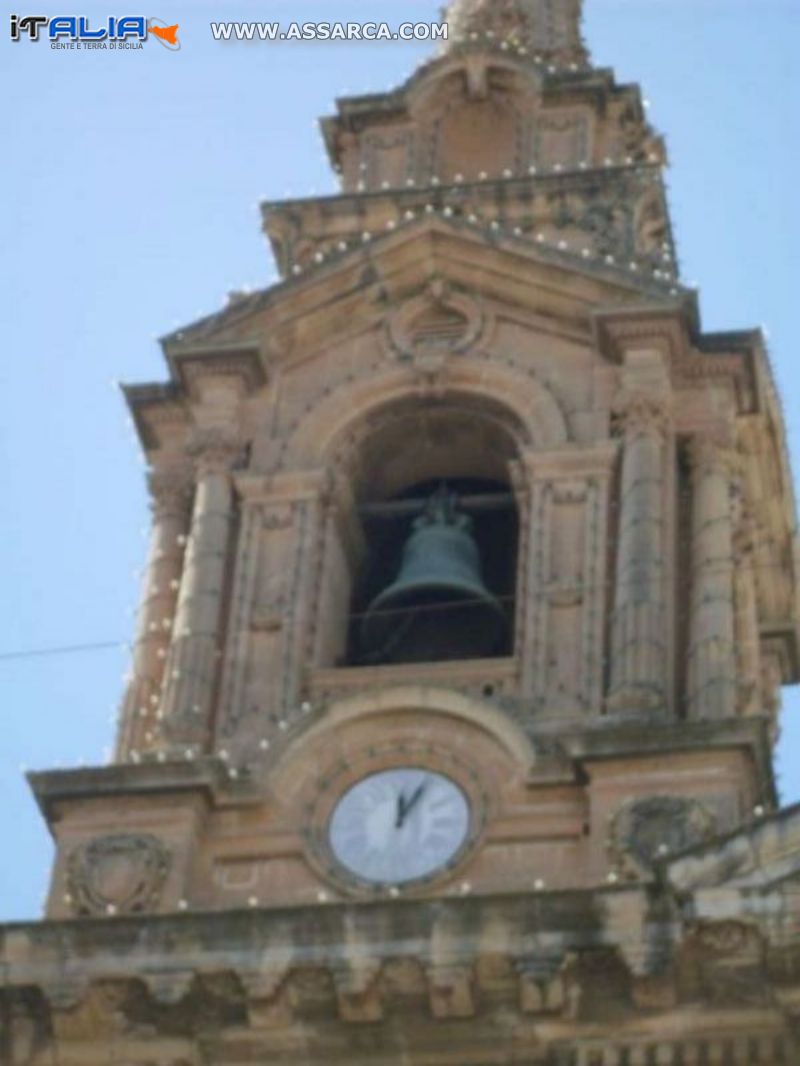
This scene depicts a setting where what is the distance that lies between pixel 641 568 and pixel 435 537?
2.54m

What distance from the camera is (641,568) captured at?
31375 mm

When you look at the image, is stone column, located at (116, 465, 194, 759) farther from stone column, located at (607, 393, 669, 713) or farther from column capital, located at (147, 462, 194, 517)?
stone column, located at (607, 393, 669, 713)

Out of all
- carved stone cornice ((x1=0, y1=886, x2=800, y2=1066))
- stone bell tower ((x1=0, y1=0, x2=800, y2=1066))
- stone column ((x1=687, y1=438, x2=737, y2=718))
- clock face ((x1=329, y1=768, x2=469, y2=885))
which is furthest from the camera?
stone column ((x1=687, y1=438, x2=737, y2=718))

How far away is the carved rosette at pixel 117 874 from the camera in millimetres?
29125

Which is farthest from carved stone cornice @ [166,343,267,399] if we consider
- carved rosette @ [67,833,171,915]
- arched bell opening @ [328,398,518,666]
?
carved rosette @ [67,833,171,915]

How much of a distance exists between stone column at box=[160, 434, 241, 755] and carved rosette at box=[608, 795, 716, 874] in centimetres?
388

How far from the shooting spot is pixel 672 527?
32.3 meters

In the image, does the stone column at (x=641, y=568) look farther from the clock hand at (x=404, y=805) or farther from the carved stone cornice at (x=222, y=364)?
the carved stone cornice at (x=222, y=364)

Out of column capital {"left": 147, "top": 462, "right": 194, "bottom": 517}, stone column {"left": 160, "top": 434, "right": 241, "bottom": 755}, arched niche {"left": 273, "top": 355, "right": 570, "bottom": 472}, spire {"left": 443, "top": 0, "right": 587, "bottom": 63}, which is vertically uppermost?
spire {"left": 443, "top": 0, "right": 587, "bottom": 63}

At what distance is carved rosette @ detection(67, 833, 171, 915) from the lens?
2912cm

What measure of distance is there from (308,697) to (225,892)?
7.97 feet

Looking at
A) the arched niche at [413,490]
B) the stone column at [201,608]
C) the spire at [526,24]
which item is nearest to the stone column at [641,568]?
the arched niche at [413,490]

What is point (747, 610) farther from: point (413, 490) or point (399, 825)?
point (399, 825)

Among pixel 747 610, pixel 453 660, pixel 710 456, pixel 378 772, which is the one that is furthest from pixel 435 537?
pixel 378 772
